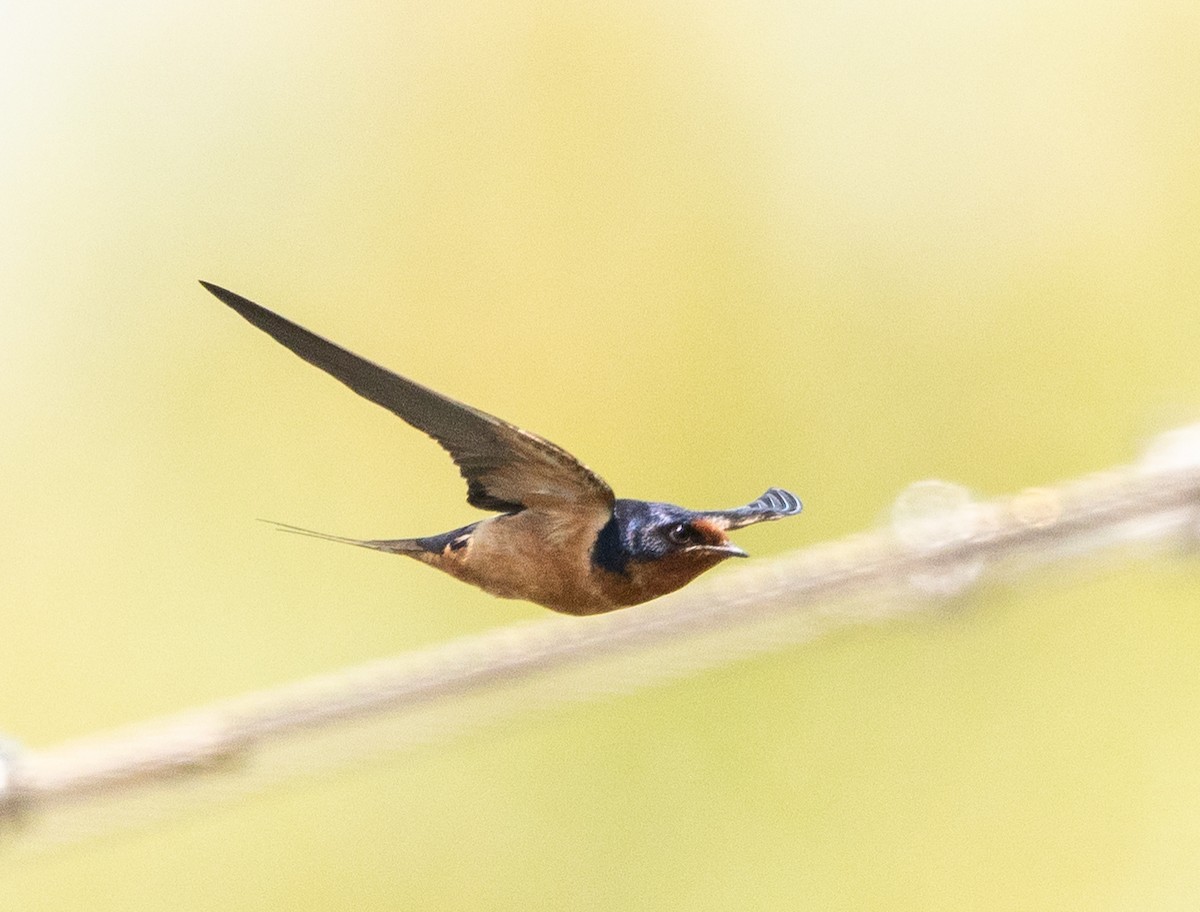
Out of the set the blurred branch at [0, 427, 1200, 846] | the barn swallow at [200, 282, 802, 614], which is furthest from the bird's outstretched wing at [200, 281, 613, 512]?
the blurred branch at [0, 427, 1200, 846]

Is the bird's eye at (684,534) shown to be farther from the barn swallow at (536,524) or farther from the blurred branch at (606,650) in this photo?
the blurred branch at (606,650)

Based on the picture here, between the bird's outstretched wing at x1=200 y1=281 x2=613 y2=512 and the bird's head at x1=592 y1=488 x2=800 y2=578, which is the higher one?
the bird's outstretched wing at x1=200 y1=281 x2=613 y2=512

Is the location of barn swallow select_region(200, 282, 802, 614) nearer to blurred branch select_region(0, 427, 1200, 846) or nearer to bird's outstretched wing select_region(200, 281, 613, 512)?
bird's outstretched wing select_region(200, 281, 613, 512)

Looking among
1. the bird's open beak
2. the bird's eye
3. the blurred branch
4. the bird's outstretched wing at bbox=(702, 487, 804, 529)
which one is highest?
the blurred branch

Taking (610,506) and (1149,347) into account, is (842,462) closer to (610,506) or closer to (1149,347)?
(610,506)

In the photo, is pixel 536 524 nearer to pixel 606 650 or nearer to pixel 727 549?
pixel 727 549

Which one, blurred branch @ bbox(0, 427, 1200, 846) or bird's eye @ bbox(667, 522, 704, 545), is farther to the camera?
blurred branch @ bbox(0, 427, 1200, 846)

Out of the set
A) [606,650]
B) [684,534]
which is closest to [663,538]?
[684,534]
